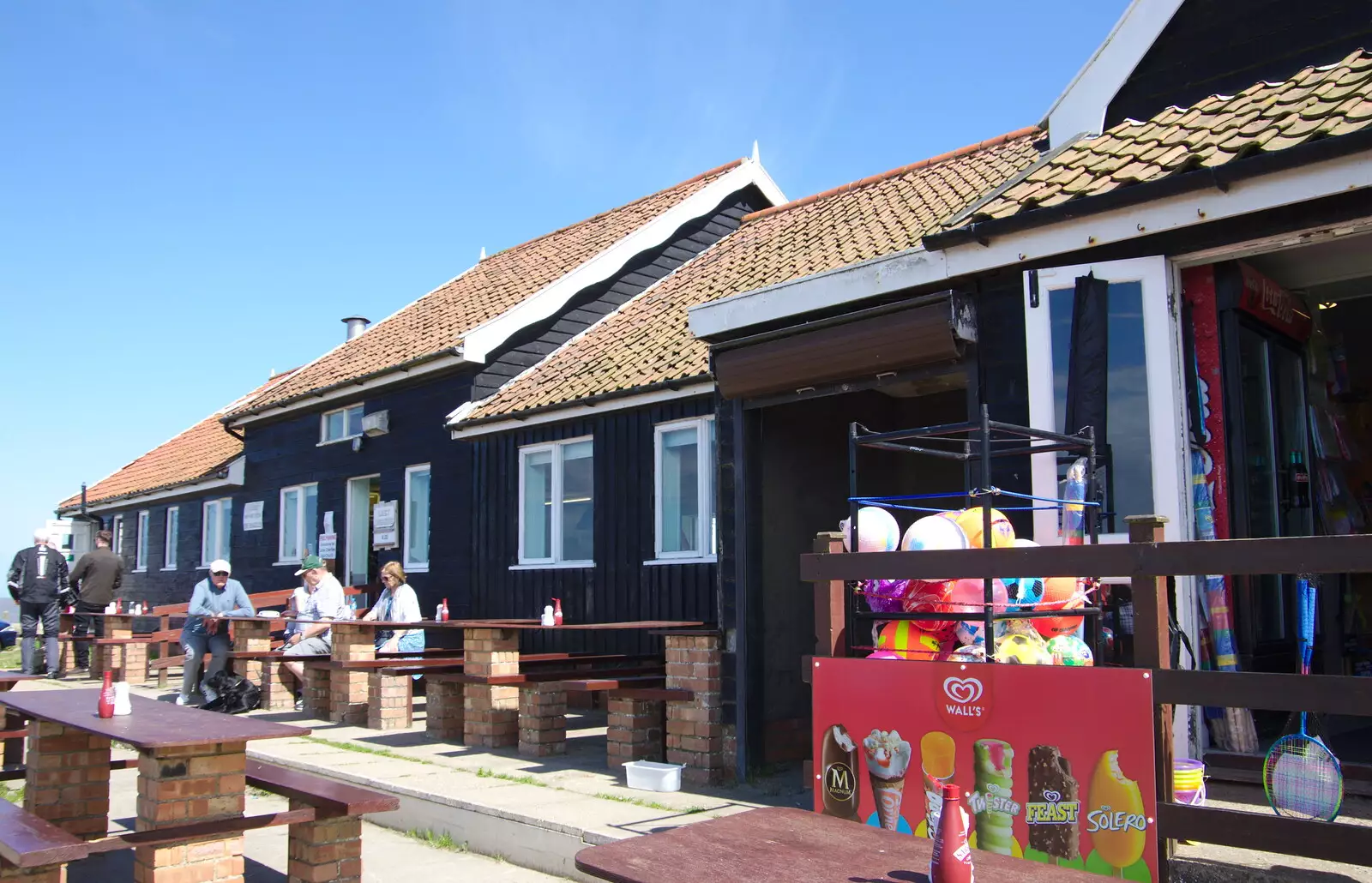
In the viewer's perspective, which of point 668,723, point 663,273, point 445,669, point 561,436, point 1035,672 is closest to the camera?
point 1035,672

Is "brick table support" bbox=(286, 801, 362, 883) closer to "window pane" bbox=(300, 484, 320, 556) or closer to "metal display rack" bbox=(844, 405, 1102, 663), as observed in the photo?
"metal display rack" bbox=(844, 405, 1102, 663)

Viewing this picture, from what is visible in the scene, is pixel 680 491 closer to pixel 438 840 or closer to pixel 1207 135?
pixel 438 840

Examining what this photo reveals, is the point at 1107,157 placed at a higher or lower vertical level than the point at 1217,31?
lower

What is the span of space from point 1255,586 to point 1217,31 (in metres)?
3.58

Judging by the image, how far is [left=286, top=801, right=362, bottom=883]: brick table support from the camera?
556 centimetres

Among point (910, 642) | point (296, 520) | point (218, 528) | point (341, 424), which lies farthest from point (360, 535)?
point (910, 642)

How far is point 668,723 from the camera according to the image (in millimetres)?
8336

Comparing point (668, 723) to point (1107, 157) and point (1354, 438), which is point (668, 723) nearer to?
point (1107, 157)

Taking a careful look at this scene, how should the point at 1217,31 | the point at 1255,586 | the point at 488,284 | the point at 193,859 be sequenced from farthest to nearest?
the point at 488,284
the point at 1217,31
the point at 1255,586
the point at 193,859

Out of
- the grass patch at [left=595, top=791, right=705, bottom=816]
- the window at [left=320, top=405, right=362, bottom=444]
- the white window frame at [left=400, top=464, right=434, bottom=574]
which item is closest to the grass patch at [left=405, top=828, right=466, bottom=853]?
the grass patch at [left=595, top=791, right=705, bottom=816]

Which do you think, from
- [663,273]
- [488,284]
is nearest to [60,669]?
[488,284]

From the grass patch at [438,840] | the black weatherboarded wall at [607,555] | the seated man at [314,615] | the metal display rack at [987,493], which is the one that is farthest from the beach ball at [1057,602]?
the seated man at [314,615]

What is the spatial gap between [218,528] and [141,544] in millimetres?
4605

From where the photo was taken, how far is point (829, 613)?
5.09 meters
